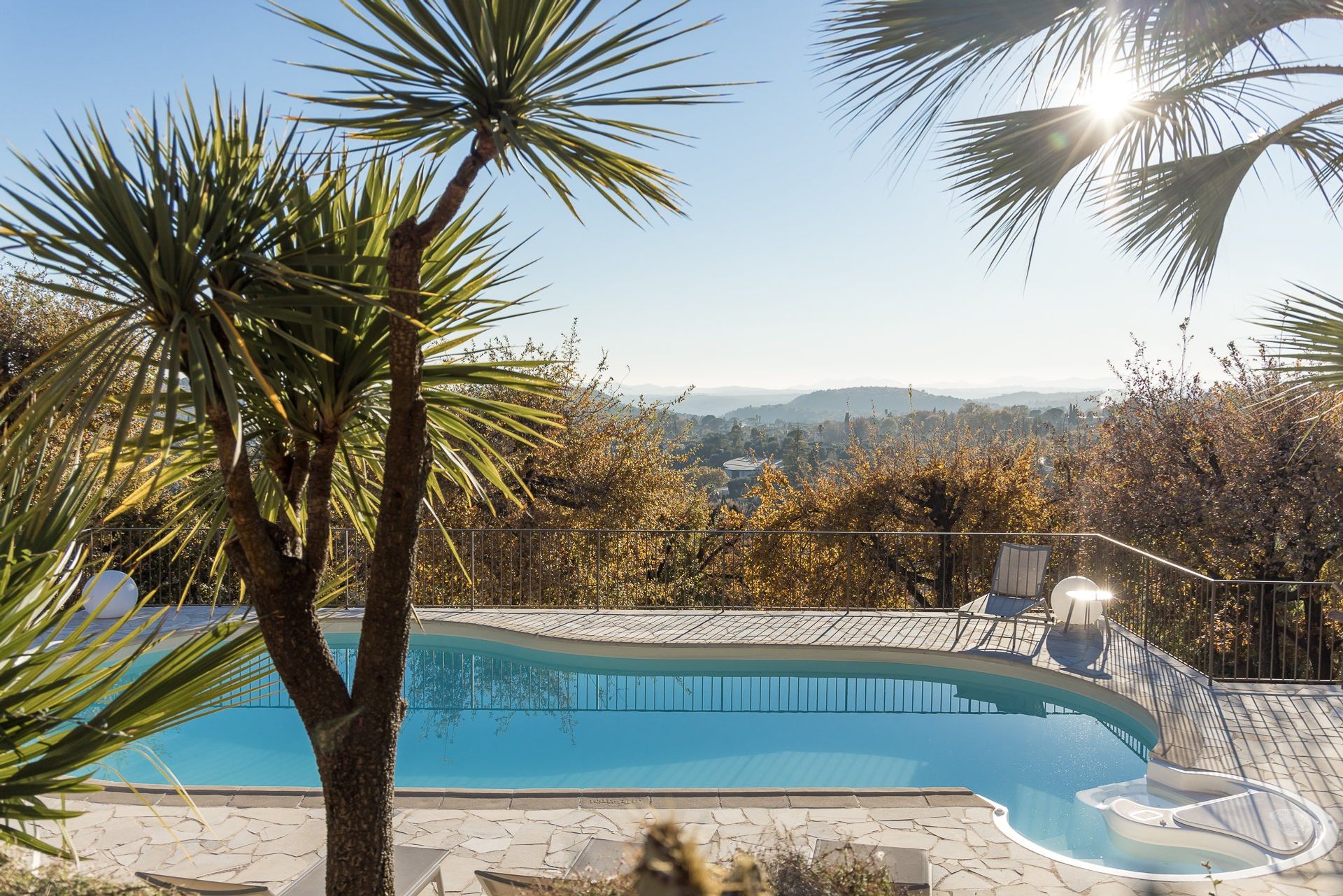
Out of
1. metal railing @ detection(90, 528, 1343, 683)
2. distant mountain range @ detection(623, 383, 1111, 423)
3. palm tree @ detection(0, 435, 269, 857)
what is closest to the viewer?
palm tree @ detection(0, 435, 269, 857)

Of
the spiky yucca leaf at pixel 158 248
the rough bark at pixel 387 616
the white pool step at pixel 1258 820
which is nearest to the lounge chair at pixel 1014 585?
the white pool step at pixel 1258 820

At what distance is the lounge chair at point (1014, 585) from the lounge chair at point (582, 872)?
5.26m

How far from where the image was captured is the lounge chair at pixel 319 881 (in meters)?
2.92

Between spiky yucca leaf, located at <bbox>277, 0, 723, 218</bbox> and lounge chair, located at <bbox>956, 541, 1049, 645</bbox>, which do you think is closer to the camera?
spiky yucca leaf, located at <bbox>277, 0, 723, 218</bbox>

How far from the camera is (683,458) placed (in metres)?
15.9

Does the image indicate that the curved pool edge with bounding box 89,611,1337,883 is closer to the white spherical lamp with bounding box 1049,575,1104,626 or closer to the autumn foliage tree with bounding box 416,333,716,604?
the white spherical lamp with bounding box 1049,575,1104,626

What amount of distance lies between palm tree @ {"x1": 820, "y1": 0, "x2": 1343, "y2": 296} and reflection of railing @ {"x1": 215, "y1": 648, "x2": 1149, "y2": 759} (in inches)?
165

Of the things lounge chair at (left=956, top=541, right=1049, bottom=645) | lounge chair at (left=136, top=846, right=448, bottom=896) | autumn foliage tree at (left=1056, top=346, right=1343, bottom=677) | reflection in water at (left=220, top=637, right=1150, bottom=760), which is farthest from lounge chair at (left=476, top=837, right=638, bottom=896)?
autumn foliage tree at (left=1056, top=346, right=1343, bottom=677)

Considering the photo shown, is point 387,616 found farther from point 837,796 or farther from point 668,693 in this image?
point 668,693

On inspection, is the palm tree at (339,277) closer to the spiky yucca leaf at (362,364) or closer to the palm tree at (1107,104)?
the spiky yucca leaf at (362,364)

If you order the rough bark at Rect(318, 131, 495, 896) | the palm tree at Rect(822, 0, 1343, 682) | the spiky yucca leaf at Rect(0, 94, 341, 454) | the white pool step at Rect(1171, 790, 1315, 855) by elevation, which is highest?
the palm tree at Rect(822, 0, 1343, 682)

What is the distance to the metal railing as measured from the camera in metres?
9.19

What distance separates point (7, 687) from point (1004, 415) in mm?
18319

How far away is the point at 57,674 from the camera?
1.62 m
